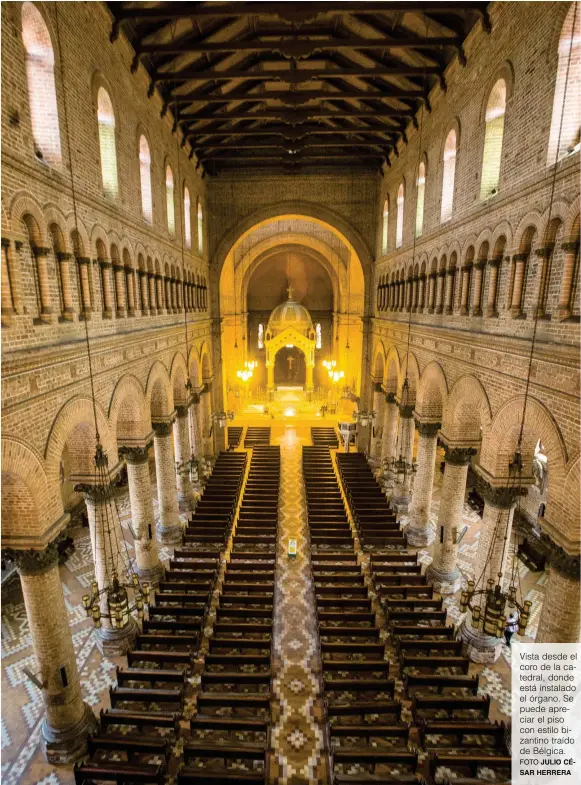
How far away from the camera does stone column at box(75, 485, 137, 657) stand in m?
11.6

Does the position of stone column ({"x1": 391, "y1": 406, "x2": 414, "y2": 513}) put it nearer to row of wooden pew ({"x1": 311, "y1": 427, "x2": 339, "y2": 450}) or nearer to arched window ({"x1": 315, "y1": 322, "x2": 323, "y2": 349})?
row of wooden pew ({"x1": 311, "y1": 427, "x2": 339, "y2": 450})

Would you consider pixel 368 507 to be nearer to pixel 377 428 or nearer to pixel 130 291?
pixel 377 428

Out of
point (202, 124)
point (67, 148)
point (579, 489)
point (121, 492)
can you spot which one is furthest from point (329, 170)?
point (579, 489)

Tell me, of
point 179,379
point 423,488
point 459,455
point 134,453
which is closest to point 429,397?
point 459,455

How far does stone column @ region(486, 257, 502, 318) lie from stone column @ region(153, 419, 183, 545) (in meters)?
11.1

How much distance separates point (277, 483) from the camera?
22.2 metres

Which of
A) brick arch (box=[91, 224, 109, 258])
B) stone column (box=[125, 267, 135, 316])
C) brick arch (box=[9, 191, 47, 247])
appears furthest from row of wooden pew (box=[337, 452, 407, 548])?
brick arch (box=[9, 191, 47, 247])

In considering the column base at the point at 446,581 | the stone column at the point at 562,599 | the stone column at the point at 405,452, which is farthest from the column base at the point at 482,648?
the stone column at the point at 405,452

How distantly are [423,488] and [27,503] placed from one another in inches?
516

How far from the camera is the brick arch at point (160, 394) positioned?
1570 cm

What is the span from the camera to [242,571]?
15.3 metres

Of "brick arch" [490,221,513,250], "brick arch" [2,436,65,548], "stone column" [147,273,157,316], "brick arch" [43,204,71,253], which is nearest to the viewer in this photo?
"brick arch" [2,436,65,548]

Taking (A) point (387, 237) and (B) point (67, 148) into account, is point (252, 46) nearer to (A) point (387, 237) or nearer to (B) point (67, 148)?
(B) point (67, 148)

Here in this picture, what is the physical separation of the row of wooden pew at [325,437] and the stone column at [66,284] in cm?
2031
